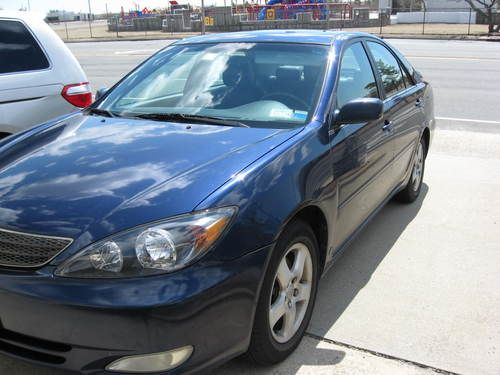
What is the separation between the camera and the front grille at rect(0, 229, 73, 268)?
7.20ft

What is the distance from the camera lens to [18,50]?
4.93m

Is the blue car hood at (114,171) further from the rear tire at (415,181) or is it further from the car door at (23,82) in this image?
the rear tire at (415,181)

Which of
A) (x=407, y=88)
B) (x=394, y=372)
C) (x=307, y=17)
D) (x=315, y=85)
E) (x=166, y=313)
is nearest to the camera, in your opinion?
(x=166, y=313)

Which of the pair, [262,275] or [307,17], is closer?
[262,275]

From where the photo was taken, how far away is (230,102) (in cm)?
345

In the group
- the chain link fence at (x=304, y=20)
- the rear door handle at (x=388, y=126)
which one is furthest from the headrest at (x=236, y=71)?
the chain link fence at (x=304, y=20)

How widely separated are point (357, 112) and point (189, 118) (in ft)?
3.32

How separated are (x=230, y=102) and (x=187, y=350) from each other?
1.76 metres

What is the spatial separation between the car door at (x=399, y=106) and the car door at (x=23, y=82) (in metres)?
2.89

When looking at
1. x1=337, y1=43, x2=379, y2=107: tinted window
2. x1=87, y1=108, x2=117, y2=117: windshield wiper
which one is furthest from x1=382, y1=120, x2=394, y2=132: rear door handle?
x1=87, y1=108, x2=117, y2=117: windshield wiper

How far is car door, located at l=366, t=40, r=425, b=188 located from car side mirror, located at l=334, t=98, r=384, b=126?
85 centimetres

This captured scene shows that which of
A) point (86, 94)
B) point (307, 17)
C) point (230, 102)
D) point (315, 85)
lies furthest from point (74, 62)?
point (307, 17)

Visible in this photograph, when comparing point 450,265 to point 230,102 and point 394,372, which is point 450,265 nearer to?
point 394,372

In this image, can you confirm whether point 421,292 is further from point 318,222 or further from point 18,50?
point 18,50
